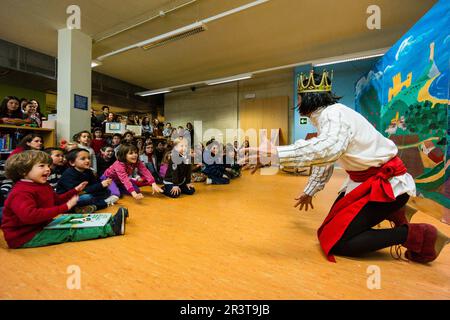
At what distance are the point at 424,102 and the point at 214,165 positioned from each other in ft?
9.64

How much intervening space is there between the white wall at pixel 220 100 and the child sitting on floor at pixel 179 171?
487 cm

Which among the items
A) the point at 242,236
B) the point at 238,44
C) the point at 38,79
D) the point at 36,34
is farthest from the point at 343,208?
the point at 38,79

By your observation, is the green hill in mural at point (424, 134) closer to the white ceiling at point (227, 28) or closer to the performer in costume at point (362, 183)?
the performer in costume at point (362, 183)

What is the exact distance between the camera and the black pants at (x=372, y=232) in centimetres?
110

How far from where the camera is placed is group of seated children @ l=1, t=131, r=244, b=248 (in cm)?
122

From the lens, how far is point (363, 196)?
112 centimetres

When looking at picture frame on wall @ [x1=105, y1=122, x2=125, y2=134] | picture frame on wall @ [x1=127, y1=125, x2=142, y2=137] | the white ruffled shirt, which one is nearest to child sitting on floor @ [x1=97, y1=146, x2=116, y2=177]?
picture frame on wall @ [x1=105, y1=122, x2=125, y2=134]

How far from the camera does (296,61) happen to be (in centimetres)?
586

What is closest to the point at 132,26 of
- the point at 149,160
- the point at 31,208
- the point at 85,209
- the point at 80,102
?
the point at 80,102

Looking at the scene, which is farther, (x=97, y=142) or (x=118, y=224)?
(x=97, y=142)

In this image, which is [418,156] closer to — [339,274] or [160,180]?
[339,274]

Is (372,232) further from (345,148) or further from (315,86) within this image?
(315,86)
